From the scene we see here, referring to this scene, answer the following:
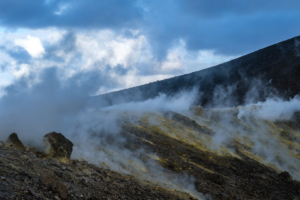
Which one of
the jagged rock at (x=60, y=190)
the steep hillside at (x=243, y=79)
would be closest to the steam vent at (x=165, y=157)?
the jagged rock at (x=60, y=190)

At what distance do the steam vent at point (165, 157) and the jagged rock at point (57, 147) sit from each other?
38 millimetres

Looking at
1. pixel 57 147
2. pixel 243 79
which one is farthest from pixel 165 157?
pixel 243 79

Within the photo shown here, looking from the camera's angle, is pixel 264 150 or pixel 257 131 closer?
pixel 264 150

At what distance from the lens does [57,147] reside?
10.6 m

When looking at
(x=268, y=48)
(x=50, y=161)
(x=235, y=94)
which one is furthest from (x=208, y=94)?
(x=50, y=161)

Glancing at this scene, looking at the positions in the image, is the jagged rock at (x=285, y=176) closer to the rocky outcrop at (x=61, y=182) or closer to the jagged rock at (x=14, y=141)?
the rocky outcrop at (x=61, y=182)

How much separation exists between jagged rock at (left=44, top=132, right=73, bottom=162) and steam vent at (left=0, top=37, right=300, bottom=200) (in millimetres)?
38

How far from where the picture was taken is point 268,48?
51.9 metres

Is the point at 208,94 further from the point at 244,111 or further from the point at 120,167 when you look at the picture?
the point at 120,167

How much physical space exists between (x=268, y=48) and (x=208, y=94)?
16.8 m

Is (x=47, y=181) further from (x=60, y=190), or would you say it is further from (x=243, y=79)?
(x=243, y=79)

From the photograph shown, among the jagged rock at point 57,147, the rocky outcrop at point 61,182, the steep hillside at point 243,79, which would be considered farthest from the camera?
the steep hillside at point 243,79

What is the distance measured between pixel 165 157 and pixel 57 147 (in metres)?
5.99

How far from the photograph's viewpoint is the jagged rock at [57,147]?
10539 mm
